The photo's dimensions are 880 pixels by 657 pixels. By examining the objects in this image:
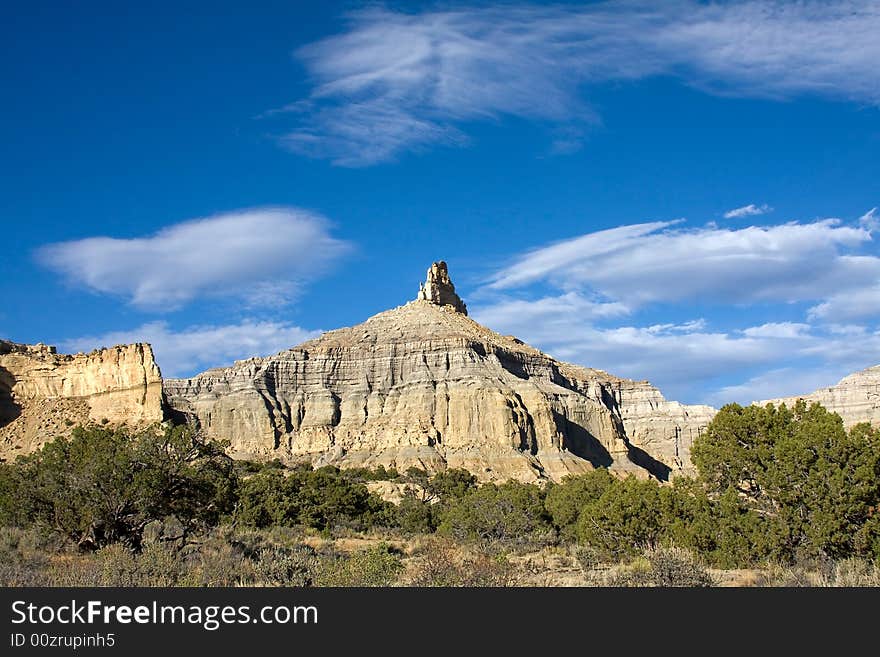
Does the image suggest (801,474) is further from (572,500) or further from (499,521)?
(572,500)

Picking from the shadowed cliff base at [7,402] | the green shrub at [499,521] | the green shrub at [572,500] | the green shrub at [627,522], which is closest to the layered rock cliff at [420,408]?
the shadowed cliff base at [7,402]

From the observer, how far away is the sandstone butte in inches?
3629

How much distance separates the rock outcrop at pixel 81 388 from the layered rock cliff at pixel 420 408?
22196mm

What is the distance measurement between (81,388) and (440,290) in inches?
3644

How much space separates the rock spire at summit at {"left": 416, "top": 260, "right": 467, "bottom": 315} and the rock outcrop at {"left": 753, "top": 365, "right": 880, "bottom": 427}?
69.2 metres

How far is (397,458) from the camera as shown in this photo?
100 meters

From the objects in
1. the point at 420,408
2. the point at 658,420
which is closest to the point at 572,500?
the point at 420,408

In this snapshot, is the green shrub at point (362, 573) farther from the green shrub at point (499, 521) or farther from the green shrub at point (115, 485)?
the green shrub at point (499, 521)

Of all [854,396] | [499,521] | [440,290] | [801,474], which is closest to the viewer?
[801,474]

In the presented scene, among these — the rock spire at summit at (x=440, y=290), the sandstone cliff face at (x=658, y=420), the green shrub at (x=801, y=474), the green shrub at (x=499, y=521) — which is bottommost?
the green shrub at (x=499, y=521)

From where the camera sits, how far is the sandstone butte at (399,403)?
3629 inches

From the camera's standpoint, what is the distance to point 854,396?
457 ft

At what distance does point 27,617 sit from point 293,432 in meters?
110

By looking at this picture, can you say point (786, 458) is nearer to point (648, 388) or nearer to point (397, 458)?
point (397, 458)
